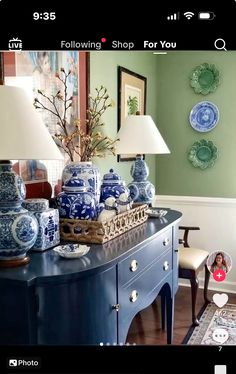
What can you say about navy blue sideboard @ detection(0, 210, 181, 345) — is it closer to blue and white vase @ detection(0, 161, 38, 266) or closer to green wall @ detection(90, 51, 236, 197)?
blue and white vase @ detection(0, 161, 38, 266)

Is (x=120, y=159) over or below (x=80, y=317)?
over

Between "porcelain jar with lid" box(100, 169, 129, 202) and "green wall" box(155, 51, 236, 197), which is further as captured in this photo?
"porcelain jar with lid" box(100, 169, 129, 202)

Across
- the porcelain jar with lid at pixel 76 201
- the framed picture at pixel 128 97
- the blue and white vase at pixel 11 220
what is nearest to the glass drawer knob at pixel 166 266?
the porcelain jar with lid at pixel 76 201

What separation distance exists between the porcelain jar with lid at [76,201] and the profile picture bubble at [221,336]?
22.7 inches

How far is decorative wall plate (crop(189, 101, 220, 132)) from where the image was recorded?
0.60m

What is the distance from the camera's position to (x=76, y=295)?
0.69m

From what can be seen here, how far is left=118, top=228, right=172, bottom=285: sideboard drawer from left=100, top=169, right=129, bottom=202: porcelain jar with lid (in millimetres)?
183

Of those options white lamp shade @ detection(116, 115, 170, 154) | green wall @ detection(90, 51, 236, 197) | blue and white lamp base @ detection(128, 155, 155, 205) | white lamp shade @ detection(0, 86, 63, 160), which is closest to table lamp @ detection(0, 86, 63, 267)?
white lamp shade @ detection(0, 86, 63, 160)

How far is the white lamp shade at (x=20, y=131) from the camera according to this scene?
555mm

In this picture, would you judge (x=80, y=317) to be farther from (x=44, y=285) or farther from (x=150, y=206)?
(x=150, y=206)
